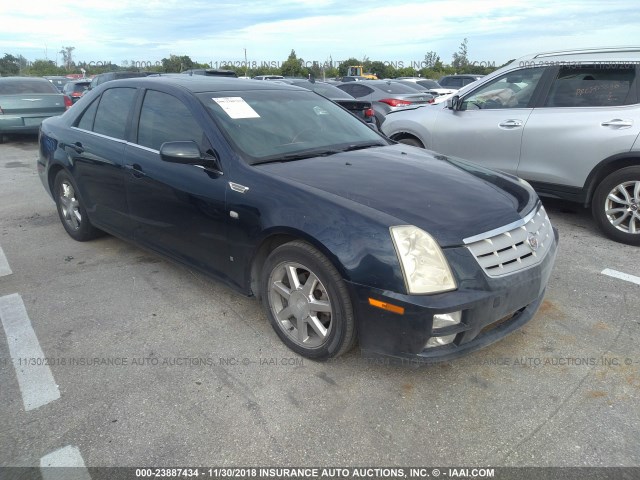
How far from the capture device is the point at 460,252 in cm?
249

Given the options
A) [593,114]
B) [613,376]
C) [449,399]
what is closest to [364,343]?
[449,399]

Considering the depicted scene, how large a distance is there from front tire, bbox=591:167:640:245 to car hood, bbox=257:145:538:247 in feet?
5.91

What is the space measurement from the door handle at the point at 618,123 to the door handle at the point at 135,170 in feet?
13.7

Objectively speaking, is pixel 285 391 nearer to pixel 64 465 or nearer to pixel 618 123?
pixel 64 465

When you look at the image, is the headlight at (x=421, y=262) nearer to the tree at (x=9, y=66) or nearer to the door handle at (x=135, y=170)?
the door handle at (x=135, y=170)

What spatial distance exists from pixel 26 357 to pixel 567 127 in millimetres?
4998

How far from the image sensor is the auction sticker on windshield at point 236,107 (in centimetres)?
346

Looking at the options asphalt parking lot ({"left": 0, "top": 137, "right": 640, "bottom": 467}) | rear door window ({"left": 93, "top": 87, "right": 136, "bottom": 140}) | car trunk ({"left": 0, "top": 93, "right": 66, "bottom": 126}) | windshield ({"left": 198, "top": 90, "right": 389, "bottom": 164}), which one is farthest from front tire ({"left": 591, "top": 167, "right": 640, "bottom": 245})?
car trunk ({"left": 0, "top": 93, "right": 66, "bottom": 126})

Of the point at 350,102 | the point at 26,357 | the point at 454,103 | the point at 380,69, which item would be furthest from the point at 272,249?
the point at 380,69

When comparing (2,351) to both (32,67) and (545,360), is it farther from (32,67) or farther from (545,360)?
(32,67)

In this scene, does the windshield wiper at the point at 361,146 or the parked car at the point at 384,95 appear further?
the parked car at the point at 384,95

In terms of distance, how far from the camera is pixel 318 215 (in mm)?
2664

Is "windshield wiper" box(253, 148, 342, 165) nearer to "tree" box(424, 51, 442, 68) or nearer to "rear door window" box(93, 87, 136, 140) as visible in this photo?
"rear door window" box(93, 87, 136, 140)

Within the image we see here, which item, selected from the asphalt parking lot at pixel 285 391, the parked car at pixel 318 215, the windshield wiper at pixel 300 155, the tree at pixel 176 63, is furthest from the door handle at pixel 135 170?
the tree at pixel 176 63
